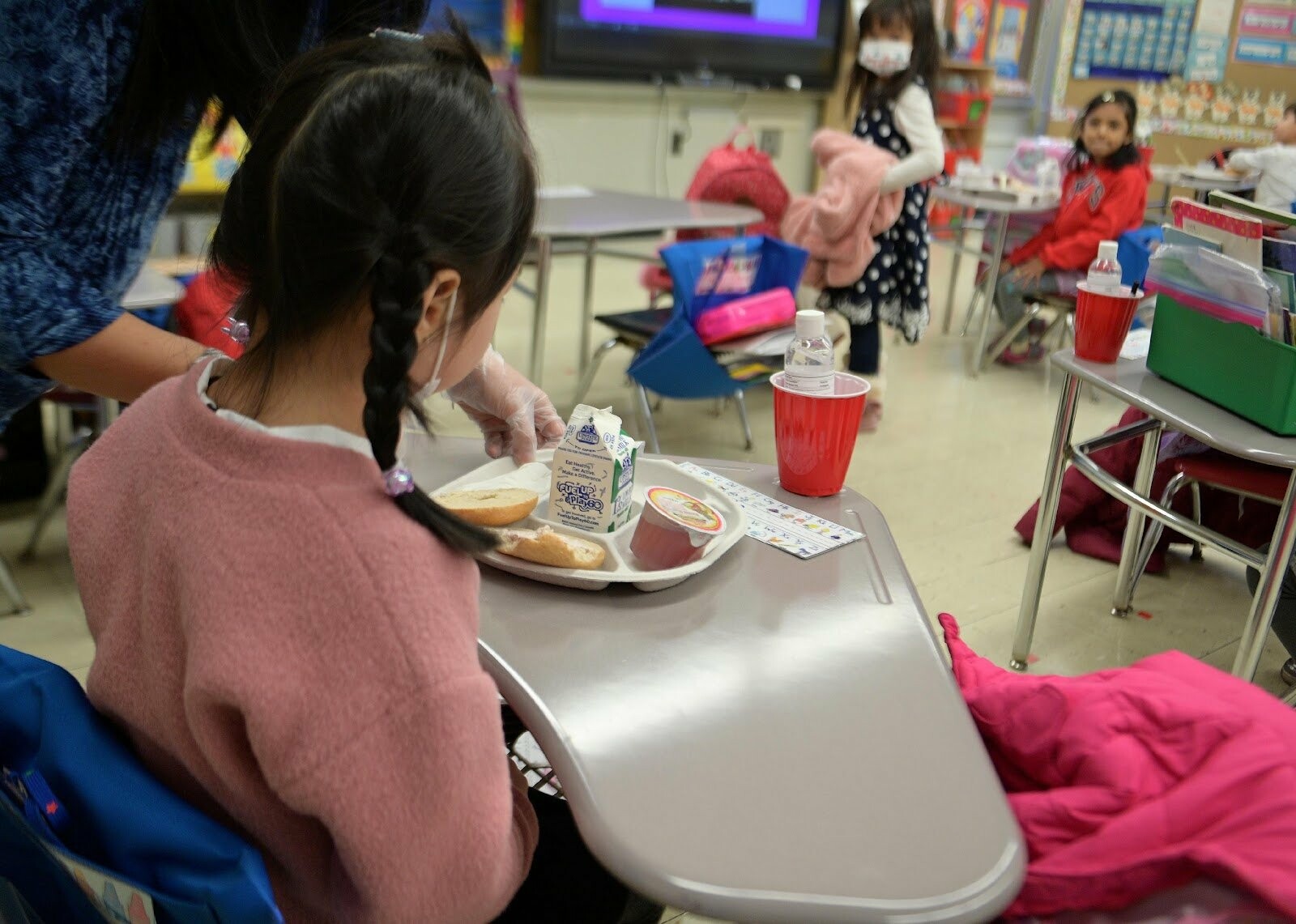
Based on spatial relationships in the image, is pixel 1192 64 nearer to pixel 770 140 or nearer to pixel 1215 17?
pixel 1215 17

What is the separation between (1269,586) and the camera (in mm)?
1703

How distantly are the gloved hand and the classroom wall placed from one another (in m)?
4.49

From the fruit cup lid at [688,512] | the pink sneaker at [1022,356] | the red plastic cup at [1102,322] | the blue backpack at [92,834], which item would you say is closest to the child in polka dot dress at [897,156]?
the pink sneaker at [1022,356]

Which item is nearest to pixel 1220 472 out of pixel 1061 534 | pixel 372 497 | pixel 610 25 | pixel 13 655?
pixel 1061 534

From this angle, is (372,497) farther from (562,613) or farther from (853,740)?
(853,740)

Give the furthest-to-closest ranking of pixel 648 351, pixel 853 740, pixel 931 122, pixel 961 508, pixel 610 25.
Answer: pixel 610 25, pixel 931 122, pixel 961 508, pixel 648 351, pixel 853 740

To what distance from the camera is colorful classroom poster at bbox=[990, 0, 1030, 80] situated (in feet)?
24.6

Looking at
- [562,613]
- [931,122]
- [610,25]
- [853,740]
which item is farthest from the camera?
[610,25]

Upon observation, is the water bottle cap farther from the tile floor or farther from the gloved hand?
the tile floor

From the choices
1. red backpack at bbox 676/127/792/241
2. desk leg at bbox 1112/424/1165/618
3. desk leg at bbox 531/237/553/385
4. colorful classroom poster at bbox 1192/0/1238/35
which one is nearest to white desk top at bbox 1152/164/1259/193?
colorful classroom poster at bbox 1192/0/1238/35

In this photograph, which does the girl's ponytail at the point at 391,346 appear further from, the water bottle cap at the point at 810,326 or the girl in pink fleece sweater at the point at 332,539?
the water bottle cap at the point at 810,326

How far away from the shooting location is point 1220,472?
6.66 ft

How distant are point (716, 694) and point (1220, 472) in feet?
4.99

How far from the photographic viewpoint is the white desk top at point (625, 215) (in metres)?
3.00
